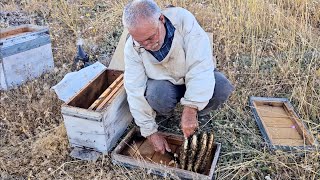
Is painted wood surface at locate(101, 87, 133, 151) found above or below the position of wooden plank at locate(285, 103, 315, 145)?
above

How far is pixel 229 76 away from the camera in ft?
13.1

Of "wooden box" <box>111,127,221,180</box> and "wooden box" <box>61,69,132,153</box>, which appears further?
"wooden box" <box>61,69,132,153</box>

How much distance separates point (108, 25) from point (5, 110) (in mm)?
2150

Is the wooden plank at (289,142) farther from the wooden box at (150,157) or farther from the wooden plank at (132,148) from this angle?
the wooden plank at (132,148)

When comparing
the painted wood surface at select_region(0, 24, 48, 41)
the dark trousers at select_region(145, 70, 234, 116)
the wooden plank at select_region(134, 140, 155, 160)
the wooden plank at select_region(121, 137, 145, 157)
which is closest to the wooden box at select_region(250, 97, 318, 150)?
the dark trousers at select_region(145, 70, 234, 116)

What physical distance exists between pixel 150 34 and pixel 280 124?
170 cm

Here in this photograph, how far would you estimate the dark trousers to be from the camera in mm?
2865

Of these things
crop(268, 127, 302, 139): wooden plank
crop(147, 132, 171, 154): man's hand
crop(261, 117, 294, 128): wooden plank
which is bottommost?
crop(268, 127, 302, 139): wooden plank

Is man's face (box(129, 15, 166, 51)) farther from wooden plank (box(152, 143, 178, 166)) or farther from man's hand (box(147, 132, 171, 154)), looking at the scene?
wooden plank (box(152, 143, 178, 166))

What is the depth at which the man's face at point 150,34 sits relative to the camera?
2332mm

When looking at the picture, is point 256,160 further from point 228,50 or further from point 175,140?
point 228,50

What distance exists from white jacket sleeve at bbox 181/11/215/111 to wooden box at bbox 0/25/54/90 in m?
2.05

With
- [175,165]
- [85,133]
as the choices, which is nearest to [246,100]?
[175,165]

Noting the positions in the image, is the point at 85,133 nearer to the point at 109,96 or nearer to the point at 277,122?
the point at 109,96
